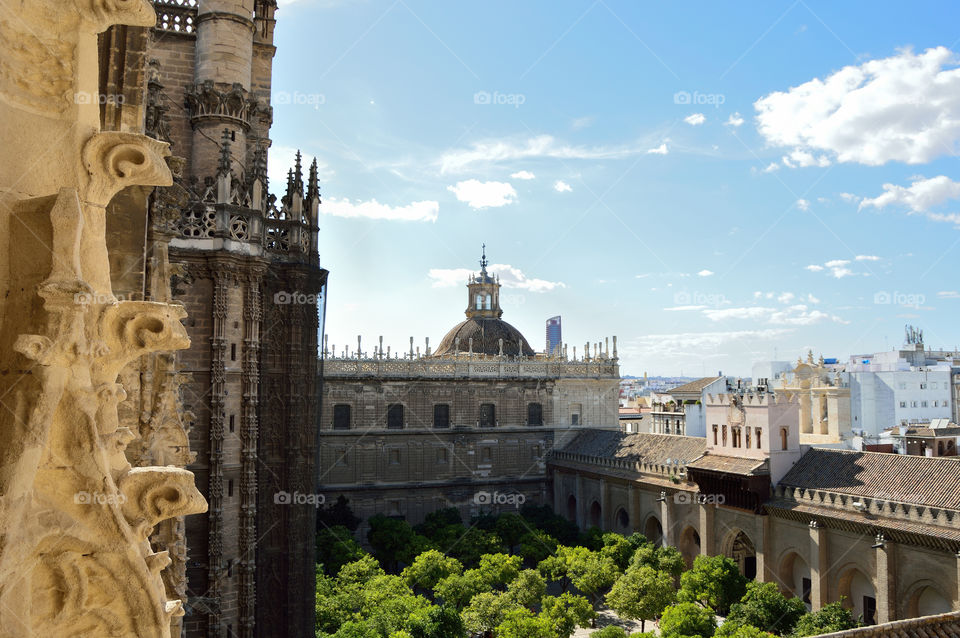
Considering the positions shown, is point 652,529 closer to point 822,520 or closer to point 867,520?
point 822,520

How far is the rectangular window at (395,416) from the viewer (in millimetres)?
45844

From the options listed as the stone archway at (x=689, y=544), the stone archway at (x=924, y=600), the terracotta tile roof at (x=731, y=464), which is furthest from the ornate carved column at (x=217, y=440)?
the stone archway at (x=689, y=544)

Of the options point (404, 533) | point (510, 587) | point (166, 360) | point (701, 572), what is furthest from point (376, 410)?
point (166, 360)

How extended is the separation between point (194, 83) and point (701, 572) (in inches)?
962

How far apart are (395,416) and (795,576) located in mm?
25447

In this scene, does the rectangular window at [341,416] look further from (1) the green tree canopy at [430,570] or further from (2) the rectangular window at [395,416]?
(1) the green tree canopy at [430,570]

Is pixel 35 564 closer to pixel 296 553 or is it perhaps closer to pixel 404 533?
pixel 296 553

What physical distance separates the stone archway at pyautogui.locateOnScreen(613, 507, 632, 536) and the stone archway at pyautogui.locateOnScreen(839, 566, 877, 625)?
1417cm

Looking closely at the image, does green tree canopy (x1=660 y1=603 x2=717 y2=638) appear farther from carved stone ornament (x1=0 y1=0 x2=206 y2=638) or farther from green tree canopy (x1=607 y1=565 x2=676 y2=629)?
carved stone ornament (x1=0 y1=0 x2=206 y2=638)

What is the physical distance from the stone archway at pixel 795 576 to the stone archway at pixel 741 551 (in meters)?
2.41

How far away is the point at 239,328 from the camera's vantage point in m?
14.1

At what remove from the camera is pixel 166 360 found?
7.00 m

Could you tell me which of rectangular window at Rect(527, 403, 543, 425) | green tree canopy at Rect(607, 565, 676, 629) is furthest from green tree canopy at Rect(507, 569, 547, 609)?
rectangular window at Rect(527, 403, 543, 425)

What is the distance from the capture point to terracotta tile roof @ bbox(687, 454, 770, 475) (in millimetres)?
30844
